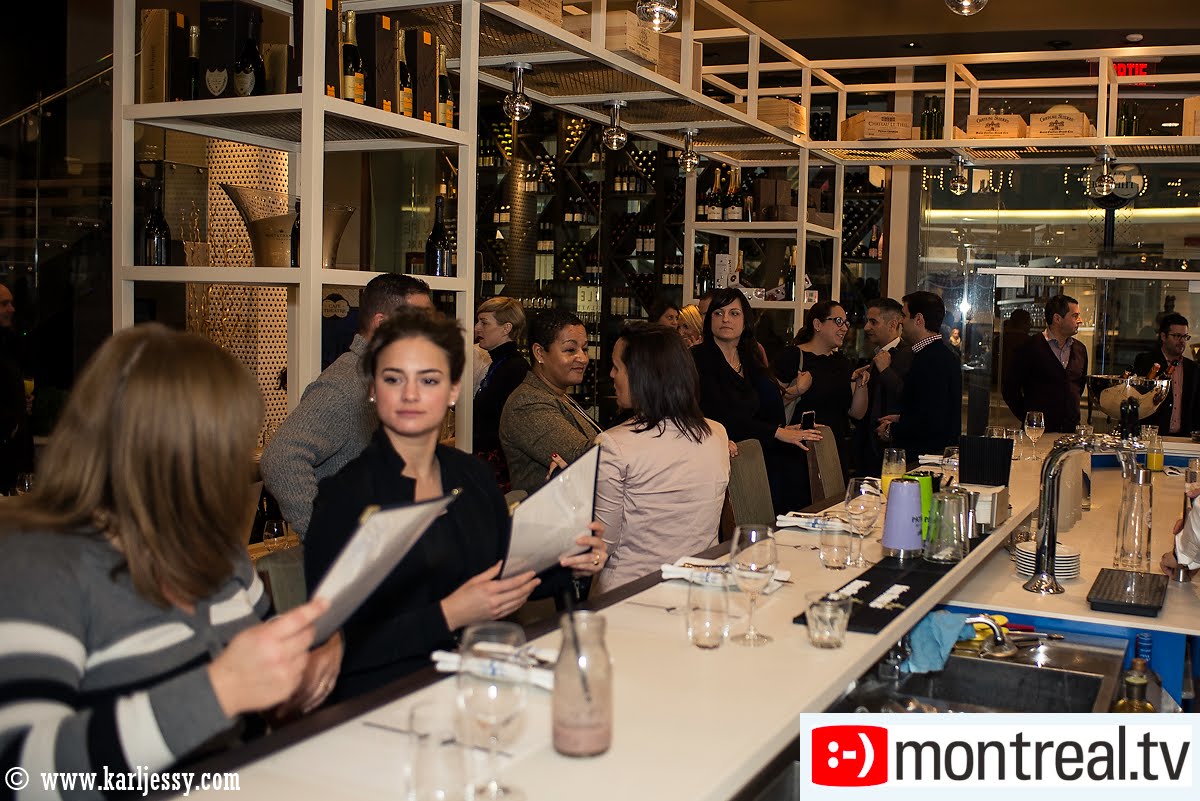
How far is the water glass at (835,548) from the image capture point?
2893mm

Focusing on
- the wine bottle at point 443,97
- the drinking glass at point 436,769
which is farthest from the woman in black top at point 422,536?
the wine bottle at point 443,97

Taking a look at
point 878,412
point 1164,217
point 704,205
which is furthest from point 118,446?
point 1164,217

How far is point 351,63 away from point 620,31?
1434 millimetres

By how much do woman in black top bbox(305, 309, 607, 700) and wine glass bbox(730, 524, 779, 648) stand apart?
38 cm

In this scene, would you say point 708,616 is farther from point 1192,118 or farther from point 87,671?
point 1192,118

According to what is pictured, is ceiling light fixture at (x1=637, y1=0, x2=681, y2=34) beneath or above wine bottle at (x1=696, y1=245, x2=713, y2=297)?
above

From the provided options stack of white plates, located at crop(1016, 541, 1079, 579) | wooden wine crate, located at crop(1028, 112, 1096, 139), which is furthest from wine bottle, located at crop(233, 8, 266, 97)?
wooden wine crate, located at crop(1028, 112, 1096, 139)

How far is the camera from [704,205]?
26.1 ft

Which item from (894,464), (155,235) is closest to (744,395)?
(894,464)

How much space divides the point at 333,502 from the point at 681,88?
11.2ft

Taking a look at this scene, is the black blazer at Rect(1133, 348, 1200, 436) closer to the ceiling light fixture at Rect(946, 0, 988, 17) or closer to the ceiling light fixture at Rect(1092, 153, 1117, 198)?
the ceiling light fixture at Rect(1092, 153, 1117, 198)

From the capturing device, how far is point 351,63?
3447 mm

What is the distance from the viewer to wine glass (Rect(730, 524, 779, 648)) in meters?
2.18

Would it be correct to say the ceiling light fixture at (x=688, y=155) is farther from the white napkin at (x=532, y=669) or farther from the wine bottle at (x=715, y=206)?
the white napkin at (x=532, y=669)
